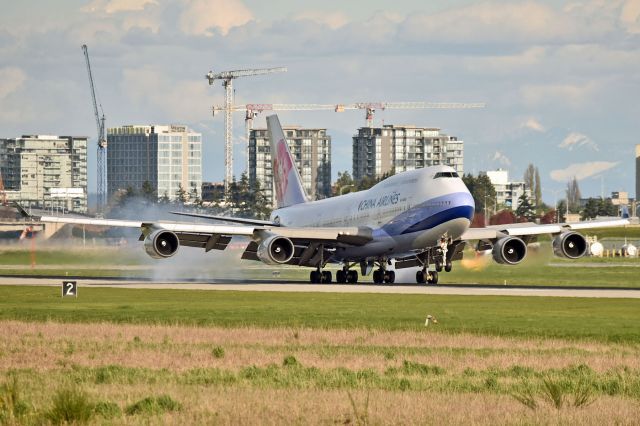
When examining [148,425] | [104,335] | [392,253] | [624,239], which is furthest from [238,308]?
[624,239]

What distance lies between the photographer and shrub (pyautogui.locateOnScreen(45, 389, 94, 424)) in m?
26.0

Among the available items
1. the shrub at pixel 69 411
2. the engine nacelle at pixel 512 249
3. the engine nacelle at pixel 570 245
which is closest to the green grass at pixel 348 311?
the engine nacelle at pixel 512 249

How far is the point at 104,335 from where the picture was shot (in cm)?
4447

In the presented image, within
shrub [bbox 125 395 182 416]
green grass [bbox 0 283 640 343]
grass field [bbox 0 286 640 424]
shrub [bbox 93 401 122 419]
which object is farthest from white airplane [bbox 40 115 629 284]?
shrub [bbox 93 401 122 419]

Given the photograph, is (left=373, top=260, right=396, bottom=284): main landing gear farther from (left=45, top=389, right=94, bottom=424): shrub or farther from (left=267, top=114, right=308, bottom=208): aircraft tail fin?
(left=45, top=389, right=94, bottom=424): shrub

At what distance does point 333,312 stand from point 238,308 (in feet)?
14.8

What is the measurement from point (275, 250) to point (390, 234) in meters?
6.44

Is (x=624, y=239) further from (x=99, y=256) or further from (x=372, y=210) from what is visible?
(x=372, y=210)

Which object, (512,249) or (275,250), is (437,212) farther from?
(275,250)

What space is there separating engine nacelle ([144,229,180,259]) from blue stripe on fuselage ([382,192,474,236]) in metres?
12.7

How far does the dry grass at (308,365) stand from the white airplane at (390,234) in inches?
1221

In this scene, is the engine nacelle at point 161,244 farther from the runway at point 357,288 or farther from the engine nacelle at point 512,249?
the engine nacelle at point 512,249

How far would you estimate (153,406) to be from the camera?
91.8 feet

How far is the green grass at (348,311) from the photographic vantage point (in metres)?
48.2
